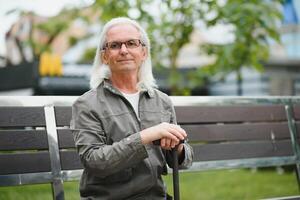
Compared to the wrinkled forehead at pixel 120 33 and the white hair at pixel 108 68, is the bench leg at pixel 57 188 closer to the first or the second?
the white hair at pixel 108 68

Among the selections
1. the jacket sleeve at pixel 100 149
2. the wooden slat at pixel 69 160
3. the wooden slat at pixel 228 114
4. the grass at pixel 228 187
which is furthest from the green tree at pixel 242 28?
the jacket sleeve at pixel 100 149

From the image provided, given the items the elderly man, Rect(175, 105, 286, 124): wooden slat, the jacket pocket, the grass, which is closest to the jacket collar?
the elderly man

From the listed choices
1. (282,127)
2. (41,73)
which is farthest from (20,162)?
(41,73)

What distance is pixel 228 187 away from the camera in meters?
7.18

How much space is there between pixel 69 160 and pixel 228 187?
14.5 ft

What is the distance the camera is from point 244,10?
550 centimetres

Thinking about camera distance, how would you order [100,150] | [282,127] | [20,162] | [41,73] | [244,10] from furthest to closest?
[41,73], [244,10], [282,127], [20,162], [100,150]

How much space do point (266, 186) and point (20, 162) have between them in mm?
5048

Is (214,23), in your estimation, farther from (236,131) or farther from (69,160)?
(69,160)

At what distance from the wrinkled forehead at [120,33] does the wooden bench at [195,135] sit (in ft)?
2.71

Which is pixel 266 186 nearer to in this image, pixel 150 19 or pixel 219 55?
pixel 219 55

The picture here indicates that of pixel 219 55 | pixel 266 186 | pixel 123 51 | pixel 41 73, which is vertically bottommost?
pixel 266 186

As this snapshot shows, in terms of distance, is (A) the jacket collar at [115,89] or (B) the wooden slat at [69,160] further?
(B) the wooden slat at [69,160]

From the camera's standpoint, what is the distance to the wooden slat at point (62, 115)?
3.19 metres
